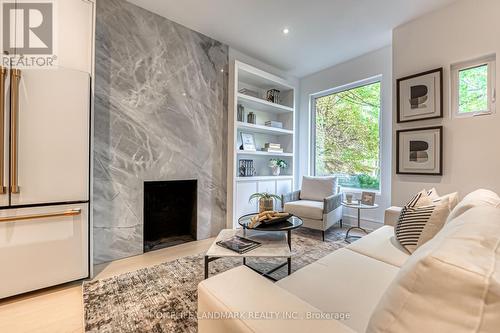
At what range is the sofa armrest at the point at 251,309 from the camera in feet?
2.29

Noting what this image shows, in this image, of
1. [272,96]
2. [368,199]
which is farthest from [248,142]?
[368,199]

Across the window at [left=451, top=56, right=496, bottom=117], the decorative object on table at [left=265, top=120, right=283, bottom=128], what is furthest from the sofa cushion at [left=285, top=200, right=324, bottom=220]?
the window at [left=451, top=56, right=496, bottom=117]

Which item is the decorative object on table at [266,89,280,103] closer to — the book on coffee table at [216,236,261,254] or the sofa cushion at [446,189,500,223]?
the book on coffee table at [216,236,261,254]

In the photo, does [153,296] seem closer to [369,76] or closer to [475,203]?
[475,203]

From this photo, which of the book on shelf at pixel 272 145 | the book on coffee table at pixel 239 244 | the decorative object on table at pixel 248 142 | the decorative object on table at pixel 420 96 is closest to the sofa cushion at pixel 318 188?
the book on shelf at pixel 272 145

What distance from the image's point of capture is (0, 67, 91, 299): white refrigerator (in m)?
1.78

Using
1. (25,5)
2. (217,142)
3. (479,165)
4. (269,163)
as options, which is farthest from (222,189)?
(479,165)

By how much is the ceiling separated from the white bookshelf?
48 cm

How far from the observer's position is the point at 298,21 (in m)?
2.99

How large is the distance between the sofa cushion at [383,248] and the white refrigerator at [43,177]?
7.88 feet

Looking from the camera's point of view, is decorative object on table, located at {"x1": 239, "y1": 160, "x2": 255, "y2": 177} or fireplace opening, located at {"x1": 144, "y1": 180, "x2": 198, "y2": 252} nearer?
fireplace opening, located at {"x1": 144, "y1": 180, "x2": 198, "y2": 252}

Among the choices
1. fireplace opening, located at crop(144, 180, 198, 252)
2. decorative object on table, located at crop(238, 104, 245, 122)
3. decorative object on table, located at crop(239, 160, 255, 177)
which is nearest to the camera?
fireplace opening, located at crop(144, 180, 198, 252)

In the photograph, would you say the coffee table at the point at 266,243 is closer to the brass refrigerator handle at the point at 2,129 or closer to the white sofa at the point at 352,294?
the white sofa at the point at 352,294

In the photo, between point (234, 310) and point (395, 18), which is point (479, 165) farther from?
point (234, 310)
